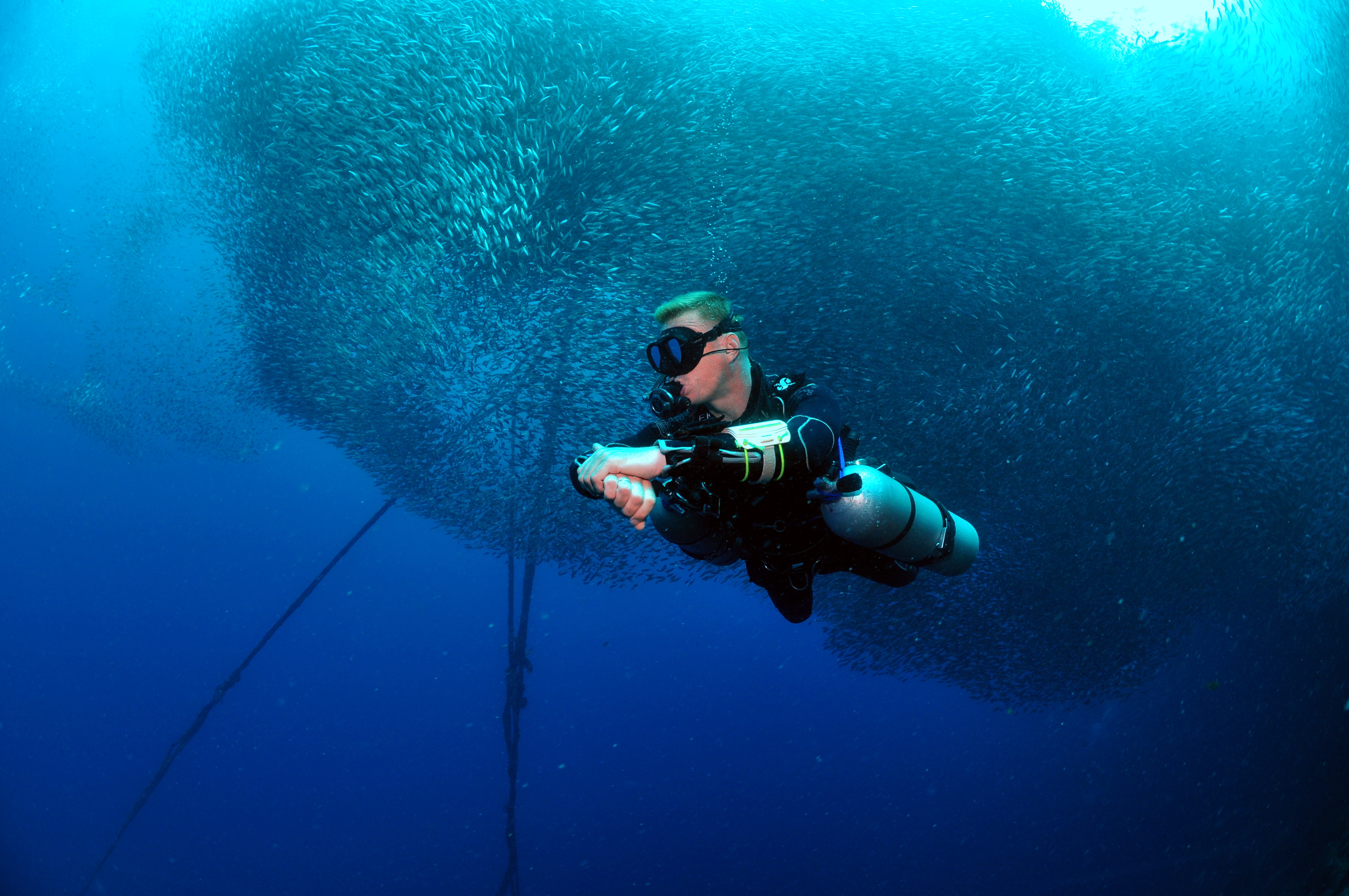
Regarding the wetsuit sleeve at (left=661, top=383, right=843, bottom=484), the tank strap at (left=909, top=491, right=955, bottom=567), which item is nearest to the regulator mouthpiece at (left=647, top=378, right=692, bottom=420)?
the wetsuit sleeve at (left=661, top=383, right=843, bottom=484)

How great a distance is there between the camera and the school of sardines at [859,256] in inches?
134

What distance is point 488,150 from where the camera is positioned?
11.3ft

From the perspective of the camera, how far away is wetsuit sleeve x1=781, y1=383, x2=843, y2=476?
1.28 metres

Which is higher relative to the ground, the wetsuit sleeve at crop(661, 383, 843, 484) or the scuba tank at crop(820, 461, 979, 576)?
the wetsuit sleeve at crop(661, 383, 843, 484)

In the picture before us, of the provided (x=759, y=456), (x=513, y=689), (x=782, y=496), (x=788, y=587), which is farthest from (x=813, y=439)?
(x=513, y=689)

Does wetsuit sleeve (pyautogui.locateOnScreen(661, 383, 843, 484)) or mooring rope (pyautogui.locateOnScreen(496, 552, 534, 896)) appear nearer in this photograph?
wetsuit sleeve (pyautogui.locateOnScreen(661, 383, 843, 484))

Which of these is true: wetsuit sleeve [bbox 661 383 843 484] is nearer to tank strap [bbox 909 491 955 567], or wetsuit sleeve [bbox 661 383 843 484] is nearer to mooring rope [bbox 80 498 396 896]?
tank strap [bbox 909 491 955 567]

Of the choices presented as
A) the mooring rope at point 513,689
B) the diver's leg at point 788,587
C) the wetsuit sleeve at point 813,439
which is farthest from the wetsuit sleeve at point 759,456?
the mooring rope at point 513,689

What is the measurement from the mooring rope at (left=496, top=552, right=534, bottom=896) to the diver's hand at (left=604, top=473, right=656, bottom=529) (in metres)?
3.17

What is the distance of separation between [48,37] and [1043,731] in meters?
8.64

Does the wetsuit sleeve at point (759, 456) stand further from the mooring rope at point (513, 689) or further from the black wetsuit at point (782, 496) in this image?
the mooring rope at point (513, 689)

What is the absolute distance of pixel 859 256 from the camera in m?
3.96

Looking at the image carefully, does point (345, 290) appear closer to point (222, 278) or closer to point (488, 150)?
point (222, 278)

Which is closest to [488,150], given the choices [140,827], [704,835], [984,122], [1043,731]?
[984,122]
